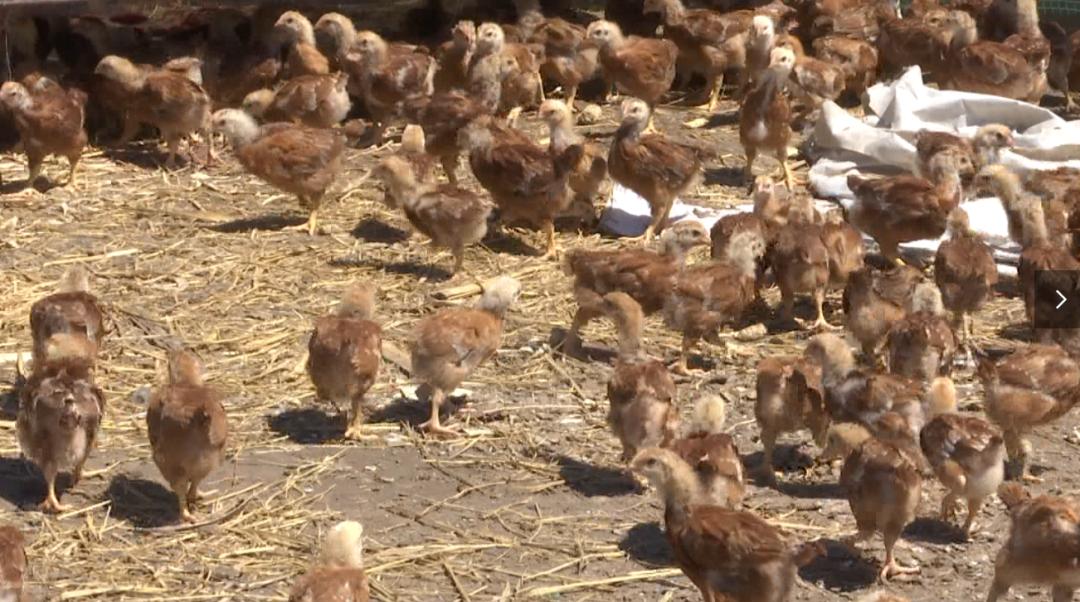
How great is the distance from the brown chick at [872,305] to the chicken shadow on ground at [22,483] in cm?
351

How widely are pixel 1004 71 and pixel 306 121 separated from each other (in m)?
4.50

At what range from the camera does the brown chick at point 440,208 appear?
9312mm

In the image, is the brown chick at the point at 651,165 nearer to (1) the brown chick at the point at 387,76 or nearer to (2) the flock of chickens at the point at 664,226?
(2) the flock of chickens at the point at 664,226

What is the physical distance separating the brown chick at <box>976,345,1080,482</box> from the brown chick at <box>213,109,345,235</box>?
4152 millimetres

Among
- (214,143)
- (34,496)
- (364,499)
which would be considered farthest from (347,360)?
(214,143)

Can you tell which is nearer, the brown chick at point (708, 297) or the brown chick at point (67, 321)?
the brown chick at point (67, 321)

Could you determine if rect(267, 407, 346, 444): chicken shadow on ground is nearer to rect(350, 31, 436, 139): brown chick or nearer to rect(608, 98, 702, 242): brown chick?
rect(608, 98, 702, 242): brown chick

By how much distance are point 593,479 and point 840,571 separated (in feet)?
3.85

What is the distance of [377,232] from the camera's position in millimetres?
10305

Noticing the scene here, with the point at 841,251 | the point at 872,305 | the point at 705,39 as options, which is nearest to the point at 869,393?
the point at 872,305

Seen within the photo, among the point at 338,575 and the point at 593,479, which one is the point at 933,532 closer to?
the point at 593,479

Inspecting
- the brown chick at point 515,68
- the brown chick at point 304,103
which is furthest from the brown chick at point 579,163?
the brown chick at point 304,103

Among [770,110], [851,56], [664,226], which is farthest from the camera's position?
[851,56]

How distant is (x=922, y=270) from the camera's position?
975 centimetres
